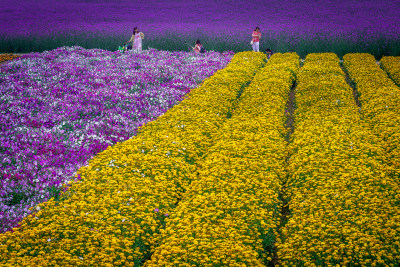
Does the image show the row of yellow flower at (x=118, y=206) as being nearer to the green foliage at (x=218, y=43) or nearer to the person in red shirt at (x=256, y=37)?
the person in red shirt at (x=256, y=37)

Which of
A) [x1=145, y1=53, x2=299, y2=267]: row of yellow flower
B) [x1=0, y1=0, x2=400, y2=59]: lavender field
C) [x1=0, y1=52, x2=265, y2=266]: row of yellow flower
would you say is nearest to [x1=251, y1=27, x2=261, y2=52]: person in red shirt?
[x1=0, y1=0, x2=400, y2=59]: lavender field

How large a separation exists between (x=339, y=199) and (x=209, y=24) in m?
42.3

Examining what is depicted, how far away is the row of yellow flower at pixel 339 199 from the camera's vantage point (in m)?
5.30

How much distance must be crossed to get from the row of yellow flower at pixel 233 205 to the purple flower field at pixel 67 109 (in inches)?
133

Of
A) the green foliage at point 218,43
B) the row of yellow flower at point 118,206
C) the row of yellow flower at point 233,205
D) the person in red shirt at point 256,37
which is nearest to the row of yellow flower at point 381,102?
the row of yellow flower at point 233,205

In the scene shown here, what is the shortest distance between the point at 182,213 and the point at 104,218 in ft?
4.69

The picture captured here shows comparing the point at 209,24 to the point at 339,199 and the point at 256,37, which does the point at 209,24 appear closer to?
the point at 256,37

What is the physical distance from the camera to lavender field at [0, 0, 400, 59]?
33438mm

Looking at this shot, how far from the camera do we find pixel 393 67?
73.8ft

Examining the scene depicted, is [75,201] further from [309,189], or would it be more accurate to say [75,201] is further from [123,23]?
[123,23]

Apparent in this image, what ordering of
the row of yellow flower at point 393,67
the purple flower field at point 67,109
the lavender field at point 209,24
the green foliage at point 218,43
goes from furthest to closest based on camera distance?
the lavender field at point 209,24 → the green foliage at point 218,43 → the row of yellow flower at point 393,67 → the purple flower field at point 67,109

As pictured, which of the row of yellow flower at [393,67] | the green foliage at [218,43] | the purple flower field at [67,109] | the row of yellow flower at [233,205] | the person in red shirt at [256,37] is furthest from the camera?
the green foliage at [218,43]

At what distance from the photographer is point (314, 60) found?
25.0 meters

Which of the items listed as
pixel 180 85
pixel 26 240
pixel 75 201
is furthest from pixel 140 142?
pixel 180 85
